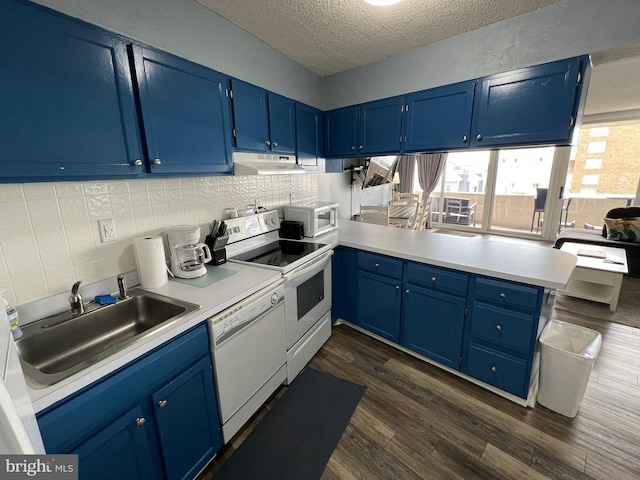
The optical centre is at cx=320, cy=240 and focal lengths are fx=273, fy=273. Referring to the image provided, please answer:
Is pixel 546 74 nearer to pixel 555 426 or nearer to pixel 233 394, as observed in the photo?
pixel 555 426

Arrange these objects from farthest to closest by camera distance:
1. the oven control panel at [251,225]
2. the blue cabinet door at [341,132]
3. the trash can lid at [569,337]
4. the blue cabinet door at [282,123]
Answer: the blue cabinet door at [341,132] < the blue cabinet door at [282,123] < the oven control panel at [251,225] < the trash can lid at [569,337]

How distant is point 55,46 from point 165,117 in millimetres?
453

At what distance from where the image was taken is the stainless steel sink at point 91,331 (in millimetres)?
1098

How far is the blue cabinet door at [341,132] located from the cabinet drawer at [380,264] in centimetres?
116

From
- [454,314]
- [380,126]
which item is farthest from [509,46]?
[454,314]

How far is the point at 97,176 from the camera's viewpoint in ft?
3.98

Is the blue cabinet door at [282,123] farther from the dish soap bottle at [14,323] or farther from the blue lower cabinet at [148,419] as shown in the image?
the dish soap bottle at [14,323]

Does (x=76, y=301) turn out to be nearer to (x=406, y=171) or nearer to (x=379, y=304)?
(x=379, y=304)

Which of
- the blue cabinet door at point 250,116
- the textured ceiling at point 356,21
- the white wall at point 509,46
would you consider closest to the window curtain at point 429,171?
the white wall at point 509,46

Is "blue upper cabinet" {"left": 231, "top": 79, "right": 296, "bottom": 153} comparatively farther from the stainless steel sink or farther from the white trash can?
the white trash can

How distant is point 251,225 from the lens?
225 cm

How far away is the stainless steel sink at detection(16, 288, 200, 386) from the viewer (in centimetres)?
110

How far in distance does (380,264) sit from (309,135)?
1.45 metres

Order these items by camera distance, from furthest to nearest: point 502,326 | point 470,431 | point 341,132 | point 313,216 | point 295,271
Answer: point 341,132
point 313,216
point 295,271
point 502,326
point 470,431
